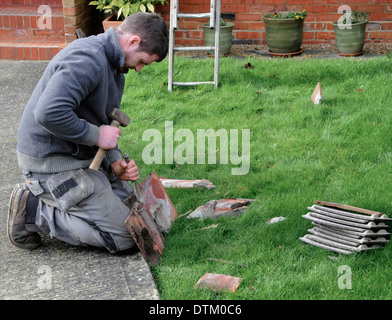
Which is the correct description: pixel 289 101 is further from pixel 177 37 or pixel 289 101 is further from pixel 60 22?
pixel 60 22

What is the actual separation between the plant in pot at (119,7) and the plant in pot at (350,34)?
2390 millimetres

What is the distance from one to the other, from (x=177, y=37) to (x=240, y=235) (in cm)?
541

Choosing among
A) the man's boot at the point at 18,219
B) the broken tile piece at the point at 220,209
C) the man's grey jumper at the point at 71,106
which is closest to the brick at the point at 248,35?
the broken tile piece at the point at 220,209

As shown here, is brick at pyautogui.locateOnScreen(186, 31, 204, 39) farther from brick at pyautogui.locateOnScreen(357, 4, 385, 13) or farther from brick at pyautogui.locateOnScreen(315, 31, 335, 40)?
brick at pyautogui.locateOnScreen(357, 4, 385, 13)

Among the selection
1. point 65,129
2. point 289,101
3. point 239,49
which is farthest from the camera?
point 239,49

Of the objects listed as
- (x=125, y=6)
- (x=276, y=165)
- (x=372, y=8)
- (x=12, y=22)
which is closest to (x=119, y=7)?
(x=125, y=6)

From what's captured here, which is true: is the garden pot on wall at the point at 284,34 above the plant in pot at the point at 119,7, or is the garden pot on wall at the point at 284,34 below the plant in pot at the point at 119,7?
below

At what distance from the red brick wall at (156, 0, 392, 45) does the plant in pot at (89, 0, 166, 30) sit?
0.61 meters

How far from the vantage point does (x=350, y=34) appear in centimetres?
756

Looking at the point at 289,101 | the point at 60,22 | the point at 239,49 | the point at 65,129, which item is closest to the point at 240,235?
the point at 65,129

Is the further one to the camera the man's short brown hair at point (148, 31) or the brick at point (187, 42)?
the brick at point (187, 42)

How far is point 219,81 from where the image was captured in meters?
6.48

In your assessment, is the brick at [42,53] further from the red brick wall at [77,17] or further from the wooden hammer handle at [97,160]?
the wooden hammer handle at [97,160]

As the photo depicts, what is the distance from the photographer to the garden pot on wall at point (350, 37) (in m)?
7.55
